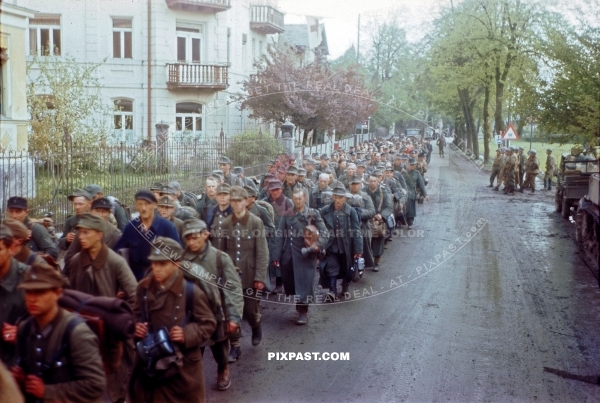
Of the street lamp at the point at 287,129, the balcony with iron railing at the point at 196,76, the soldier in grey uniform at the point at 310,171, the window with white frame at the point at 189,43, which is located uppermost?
the window with white frame at the point at 189,43

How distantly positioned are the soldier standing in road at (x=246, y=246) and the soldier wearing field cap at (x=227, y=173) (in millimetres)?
3361

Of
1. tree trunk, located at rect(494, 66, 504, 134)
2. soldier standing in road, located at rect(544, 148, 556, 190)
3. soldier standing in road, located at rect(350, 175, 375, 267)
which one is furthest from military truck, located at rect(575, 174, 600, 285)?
tree trunk, located at rect(494, 66, 504, 134)

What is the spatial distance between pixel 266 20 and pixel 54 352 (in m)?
7.60

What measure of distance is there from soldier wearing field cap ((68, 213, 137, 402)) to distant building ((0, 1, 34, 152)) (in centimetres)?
631

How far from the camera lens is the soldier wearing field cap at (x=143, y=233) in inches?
240

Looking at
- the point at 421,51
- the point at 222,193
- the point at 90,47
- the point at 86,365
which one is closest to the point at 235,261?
the point at 222,193

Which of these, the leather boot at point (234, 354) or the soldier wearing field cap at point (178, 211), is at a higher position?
the soldier wearing field cap at point (178, 211)

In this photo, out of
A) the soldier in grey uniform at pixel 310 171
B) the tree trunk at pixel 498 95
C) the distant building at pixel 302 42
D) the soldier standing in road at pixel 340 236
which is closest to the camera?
the soldier standing in road at pixel 340 236

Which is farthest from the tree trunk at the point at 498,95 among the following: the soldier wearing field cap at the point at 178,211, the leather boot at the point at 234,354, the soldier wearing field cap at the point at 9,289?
the soldier wearing field cap at the point at 9,289

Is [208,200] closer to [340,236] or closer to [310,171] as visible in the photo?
[340,236]

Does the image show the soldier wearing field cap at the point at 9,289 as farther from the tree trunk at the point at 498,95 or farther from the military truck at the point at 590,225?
the tree trunk at the point at 498,95

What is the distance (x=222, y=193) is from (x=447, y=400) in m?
3.10

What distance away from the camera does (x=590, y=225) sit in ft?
42.8

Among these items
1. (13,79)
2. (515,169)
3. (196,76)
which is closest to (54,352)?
(196,76)
